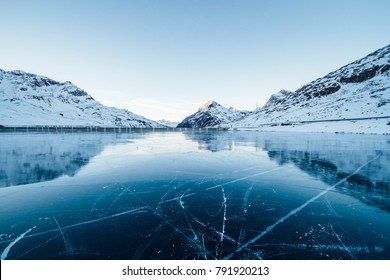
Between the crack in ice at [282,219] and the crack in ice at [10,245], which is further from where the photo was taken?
the crack in ice at [282,219]

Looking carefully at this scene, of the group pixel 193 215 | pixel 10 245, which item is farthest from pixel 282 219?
pixel 10 245

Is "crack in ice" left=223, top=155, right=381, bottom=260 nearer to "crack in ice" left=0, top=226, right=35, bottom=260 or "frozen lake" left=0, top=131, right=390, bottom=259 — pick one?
"frozen lake" left=0, top=131, right=390, bottom=259

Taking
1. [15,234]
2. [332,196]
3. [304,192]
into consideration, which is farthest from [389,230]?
[15,234]

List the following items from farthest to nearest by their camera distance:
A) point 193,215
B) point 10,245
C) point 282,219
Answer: point 193,215 → point 282,219 → point 10,245

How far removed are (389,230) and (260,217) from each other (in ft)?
7.15

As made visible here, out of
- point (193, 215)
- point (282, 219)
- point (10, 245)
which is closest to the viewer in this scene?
point (10, 245)

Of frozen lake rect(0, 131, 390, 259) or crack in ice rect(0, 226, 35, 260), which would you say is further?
frozen lake rect(0, 131, 390, 259)

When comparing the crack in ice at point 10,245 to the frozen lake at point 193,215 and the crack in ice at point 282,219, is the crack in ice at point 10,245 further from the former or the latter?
the crack in ice at point 282,219

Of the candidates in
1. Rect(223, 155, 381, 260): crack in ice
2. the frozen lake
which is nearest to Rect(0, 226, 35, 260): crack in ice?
the frozen lake

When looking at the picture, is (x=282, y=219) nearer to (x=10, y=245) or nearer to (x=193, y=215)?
(x=193, y=215)

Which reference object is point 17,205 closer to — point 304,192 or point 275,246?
point 275,246

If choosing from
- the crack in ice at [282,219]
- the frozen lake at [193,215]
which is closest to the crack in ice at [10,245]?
the frozen lake at [193,215]

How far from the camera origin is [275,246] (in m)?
3.14
